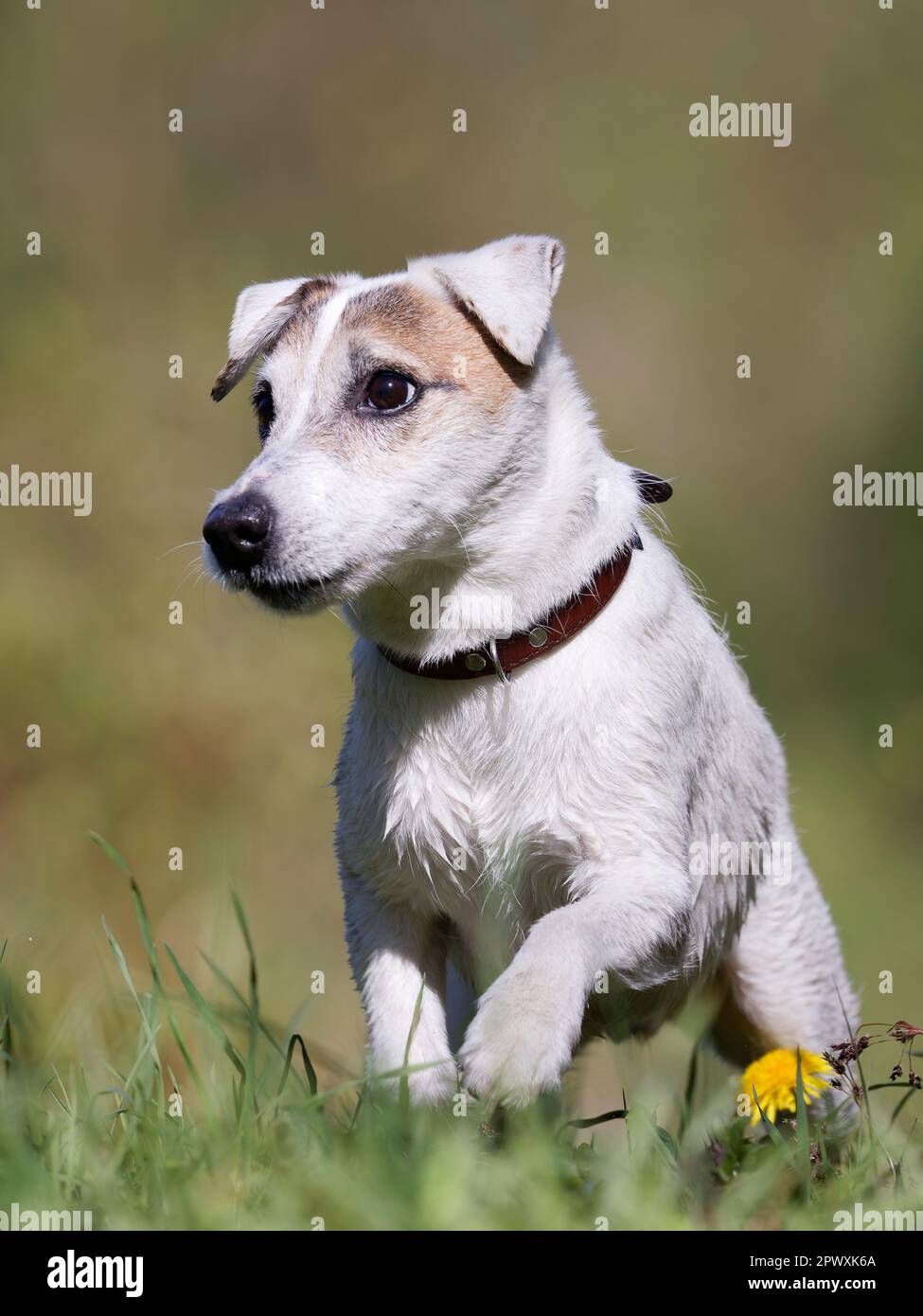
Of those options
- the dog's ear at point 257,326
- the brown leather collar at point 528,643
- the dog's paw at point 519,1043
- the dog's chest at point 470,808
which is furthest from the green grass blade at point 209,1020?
the dog's ear at point 257,326

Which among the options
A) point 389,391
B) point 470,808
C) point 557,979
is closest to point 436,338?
point 389,391

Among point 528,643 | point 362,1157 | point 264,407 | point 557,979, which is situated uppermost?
point 264,407

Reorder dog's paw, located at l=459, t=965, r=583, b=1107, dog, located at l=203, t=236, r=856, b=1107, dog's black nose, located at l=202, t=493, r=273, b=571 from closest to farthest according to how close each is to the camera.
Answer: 1. dog's paw, located at l=459, t=965, r=583, b=1107
2. dog's black nose, located at l=202, t=493, r=273, b=571
3. dog, located at l=203, t=236, r=856, b=1107

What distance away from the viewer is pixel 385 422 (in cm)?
346

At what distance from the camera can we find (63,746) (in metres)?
8.22

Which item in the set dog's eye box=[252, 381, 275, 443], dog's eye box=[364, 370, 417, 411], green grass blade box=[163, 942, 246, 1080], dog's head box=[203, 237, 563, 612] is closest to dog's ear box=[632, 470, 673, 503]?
dog's head box=[203, 237, 563, 612]

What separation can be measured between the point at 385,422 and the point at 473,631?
0.56 meters

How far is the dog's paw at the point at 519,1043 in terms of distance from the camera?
2854 mm

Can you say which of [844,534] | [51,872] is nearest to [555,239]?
[51,872]

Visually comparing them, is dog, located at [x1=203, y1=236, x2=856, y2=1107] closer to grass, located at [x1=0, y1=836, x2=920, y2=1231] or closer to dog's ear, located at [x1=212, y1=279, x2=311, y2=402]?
dog's ear, located at [x1=212, y1=279, x2=311, y2=402]

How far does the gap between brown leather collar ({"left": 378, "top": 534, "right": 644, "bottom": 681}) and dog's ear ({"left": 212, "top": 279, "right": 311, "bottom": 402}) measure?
1047mm

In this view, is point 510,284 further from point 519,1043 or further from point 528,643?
point 519,1043

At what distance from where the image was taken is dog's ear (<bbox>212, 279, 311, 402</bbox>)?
13.0 ft

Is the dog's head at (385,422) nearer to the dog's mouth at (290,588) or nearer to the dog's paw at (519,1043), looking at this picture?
the dog's mouth at (290,588)
